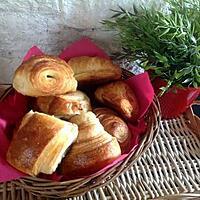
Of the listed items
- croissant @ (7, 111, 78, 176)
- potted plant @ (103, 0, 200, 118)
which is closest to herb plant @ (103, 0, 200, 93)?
potted plant @ (103, 0, 200, 118)

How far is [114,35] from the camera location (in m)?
0.97

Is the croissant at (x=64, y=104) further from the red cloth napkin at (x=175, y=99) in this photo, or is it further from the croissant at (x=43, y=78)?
the red cloth napkin at (x=175, y=99)

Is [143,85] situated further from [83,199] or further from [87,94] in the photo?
[83,199]

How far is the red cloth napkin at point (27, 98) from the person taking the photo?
0.70 metres

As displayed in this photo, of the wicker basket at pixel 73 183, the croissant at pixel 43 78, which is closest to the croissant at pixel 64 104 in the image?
the croissant at pixel 43 78

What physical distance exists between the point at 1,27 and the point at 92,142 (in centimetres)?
36

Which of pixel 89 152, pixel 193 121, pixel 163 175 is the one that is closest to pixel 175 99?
pixel 193 121

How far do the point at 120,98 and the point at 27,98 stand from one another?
0.17 m

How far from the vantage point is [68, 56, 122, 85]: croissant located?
821mm

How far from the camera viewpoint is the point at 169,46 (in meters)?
0.82

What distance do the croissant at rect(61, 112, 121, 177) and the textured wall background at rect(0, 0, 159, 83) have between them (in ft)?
0.98

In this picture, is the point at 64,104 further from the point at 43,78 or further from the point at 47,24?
the point at 47,24

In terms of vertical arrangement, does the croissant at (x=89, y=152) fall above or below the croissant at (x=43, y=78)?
below

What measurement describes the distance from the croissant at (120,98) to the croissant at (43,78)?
0.08 meters
